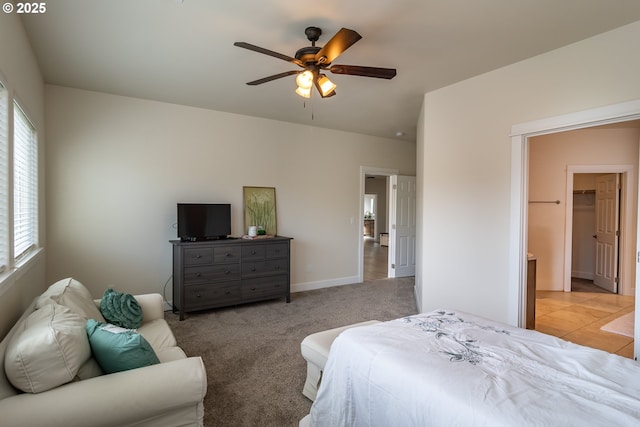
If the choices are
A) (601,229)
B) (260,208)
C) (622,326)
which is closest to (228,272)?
(260,208)

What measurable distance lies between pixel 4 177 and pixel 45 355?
49.7 inches

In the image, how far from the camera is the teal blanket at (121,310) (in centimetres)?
231

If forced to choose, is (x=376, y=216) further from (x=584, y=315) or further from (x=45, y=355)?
(x=45, y=355)

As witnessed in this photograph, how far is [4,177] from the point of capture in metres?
1.93

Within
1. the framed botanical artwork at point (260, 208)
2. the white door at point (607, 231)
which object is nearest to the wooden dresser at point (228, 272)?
the framed botanical artwork at point (260, 208)

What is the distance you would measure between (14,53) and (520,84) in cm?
395

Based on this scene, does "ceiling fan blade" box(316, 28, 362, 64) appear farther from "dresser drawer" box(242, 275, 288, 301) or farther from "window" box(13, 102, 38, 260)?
"dresser drawer" box(242, 275, 288, 301)

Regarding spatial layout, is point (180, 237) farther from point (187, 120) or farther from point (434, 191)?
point (434, 191)

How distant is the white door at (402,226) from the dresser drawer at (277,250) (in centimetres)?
244

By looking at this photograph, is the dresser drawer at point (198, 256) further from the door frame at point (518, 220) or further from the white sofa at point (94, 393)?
the door frame at point (518, 220)

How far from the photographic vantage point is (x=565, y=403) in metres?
1.15

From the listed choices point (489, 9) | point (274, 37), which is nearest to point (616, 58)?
point (489, 9)

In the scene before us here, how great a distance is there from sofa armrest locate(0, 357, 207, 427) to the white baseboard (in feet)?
11.8

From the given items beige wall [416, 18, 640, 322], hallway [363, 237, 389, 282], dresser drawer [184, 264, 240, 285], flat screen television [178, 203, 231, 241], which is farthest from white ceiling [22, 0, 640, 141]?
hallway [363, 237, 389, 282]
